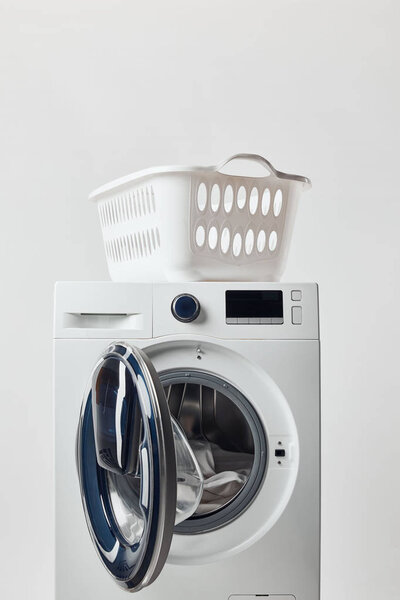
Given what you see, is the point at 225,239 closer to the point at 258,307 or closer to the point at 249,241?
the point at 249,241

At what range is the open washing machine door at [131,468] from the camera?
141 centimetres

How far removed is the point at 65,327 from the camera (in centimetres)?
194

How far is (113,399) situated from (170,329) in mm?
399

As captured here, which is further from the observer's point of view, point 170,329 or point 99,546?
point 170,329

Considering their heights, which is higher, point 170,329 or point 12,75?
point 12,75

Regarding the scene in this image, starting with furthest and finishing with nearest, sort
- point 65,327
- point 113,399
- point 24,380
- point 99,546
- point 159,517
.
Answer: point 24,380 → point 65,327 → point 99,546 → point 113,399 → point 159,517

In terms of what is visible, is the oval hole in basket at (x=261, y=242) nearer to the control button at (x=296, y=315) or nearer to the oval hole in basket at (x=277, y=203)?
the oval hole in basket at (x=277, y=203)

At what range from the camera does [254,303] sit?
1968mm

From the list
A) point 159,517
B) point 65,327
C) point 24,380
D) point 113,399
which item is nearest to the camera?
point 159,517

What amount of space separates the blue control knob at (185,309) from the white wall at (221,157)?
2.70ft

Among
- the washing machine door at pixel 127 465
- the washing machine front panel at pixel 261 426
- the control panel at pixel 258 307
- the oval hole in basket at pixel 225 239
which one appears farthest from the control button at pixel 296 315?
the washing machine door at pixel 127 465

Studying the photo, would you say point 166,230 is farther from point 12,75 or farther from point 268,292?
point 12,75

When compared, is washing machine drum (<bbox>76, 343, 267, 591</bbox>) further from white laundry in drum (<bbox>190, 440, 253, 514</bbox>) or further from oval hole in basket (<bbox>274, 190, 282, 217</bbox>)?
oval hole in basket (<bbox>274, 190, 282, 217</bbox>)

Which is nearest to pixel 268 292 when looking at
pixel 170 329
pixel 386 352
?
pixel 170 329
